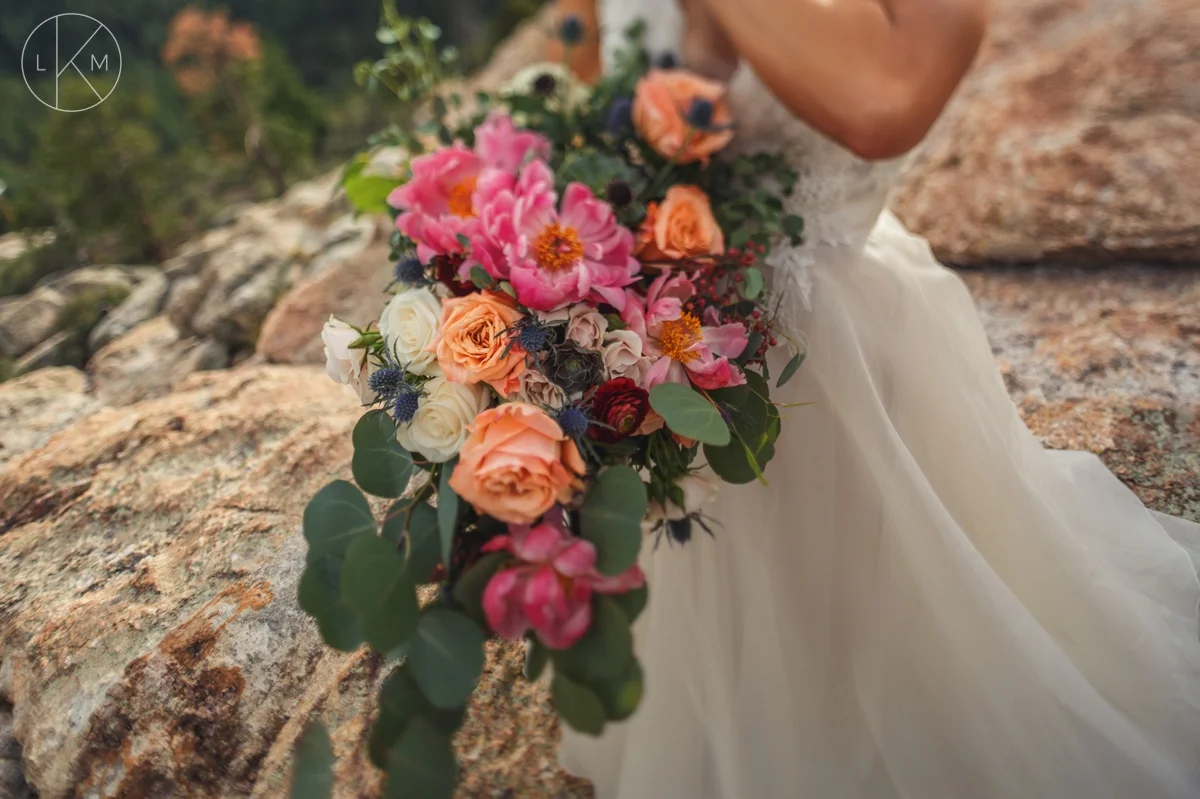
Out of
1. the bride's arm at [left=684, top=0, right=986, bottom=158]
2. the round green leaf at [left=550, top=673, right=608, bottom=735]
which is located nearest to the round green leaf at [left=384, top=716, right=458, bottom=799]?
the round green leaf at [left=550, top=673, right=608, bottom=735]

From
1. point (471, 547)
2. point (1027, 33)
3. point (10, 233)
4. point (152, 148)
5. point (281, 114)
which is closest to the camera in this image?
point (471, 547)

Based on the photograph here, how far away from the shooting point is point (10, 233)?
1.61m

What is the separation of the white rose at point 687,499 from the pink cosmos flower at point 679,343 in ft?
0.37

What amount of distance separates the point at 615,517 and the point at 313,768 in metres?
Answer: 0.34

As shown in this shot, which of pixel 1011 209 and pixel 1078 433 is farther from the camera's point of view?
pixel 1011 209

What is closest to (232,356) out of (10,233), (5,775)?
(10,233)

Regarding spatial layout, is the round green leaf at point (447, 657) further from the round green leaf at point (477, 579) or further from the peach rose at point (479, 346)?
the peach rose at point (479, 346)

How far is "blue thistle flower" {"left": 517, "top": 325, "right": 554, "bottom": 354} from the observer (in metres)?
0.72

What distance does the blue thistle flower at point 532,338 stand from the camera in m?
0.72

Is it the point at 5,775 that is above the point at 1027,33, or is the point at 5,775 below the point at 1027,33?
below

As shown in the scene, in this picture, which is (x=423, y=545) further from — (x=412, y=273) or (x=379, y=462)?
(x=412, y=273)

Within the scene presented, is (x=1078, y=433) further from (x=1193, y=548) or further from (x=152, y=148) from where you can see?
(x=152, y=148)

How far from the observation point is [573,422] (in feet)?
2.21

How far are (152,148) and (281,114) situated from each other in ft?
6.32
